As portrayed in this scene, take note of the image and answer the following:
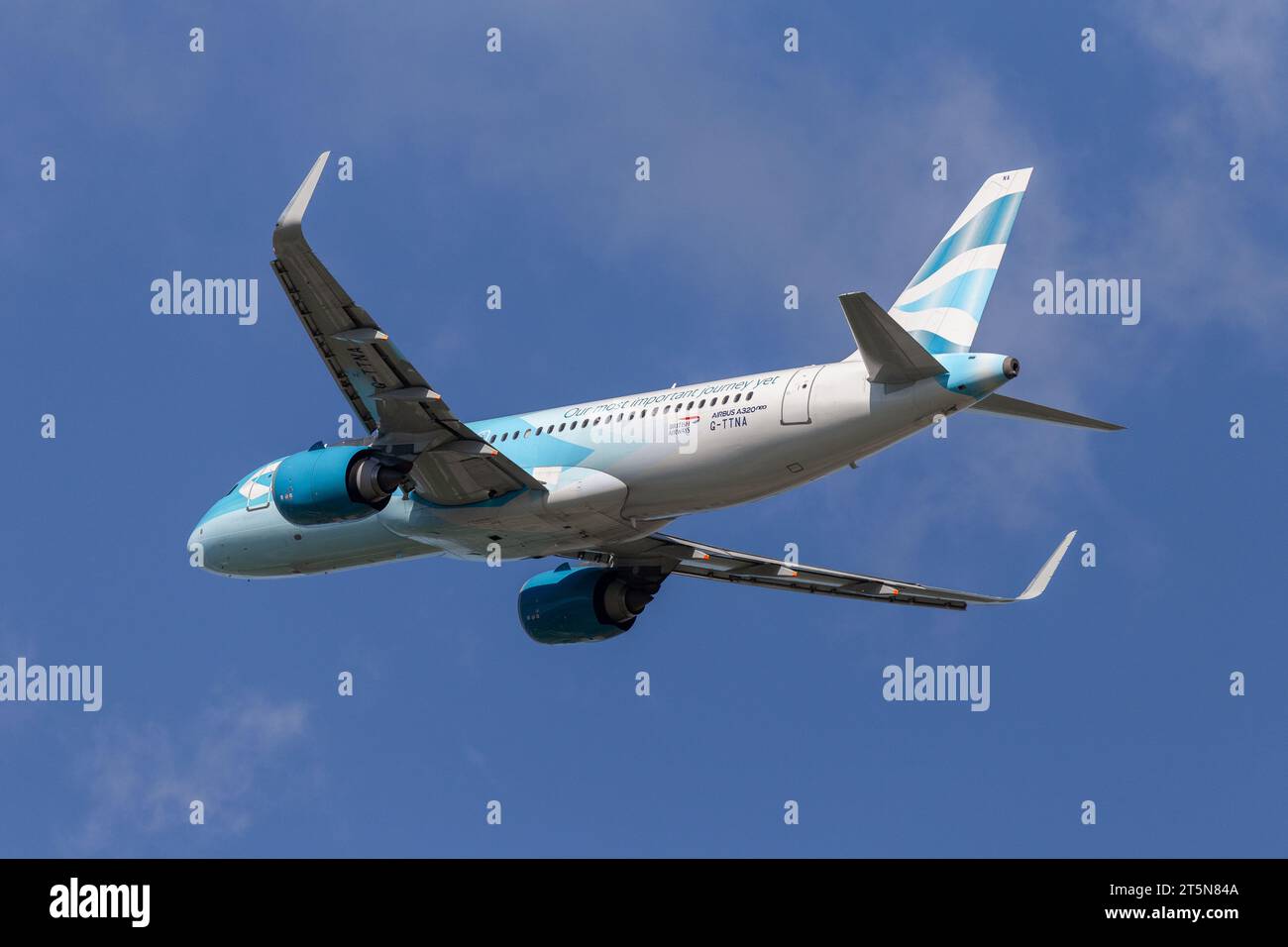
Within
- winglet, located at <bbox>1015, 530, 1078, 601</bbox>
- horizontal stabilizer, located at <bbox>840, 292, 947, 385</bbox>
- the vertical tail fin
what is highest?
the vertical tail fin

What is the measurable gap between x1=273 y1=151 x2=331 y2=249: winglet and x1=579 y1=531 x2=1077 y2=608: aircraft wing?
1295cm

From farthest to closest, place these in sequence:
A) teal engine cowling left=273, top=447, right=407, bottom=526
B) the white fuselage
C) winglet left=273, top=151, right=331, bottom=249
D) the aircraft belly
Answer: the aircraft belly → teal engine cowling left=273, top=447, right=407, bottom=526 → the white fuselage → winglet left=273, top=151, right=331, bottom=249

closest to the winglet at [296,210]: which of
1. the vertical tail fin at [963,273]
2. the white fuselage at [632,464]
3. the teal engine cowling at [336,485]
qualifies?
the teal engine cowling at [336,485]

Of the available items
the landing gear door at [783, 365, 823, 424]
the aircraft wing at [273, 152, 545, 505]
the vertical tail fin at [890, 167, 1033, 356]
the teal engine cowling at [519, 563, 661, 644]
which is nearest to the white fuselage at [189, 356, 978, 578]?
the landing gear door at [783, 365, 823, 424]

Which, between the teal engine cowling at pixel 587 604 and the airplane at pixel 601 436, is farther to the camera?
the teal engine cowling at pixel 587 604

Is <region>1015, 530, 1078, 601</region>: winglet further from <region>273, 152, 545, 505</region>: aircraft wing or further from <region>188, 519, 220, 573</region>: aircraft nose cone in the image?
<region>188, 519, 220, 573</region>: aircraft nose cone

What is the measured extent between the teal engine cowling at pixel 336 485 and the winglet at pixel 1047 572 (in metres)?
14.1

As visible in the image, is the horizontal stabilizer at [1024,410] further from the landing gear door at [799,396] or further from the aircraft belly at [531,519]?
the aircraft belly at [531,519]

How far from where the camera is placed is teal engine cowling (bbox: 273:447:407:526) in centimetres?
4028

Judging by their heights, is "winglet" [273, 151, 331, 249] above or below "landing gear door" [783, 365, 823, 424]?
above

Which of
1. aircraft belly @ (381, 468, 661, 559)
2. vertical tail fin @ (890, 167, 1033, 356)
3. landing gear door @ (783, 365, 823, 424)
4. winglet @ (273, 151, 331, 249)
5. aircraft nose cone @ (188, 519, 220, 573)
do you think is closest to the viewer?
winglet @ (273, 151, 331, 249)

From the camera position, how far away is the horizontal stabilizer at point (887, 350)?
120 ft

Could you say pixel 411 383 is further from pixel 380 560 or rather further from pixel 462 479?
pixel 380 560

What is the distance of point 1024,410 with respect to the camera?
1527 inches
